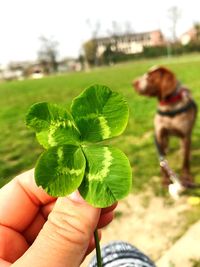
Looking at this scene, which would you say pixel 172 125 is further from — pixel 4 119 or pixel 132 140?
pixel 4 119

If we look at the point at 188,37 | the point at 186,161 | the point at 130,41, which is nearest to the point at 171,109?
the point at 186,161

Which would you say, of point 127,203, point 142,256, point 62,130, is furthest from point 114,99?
point 127,203

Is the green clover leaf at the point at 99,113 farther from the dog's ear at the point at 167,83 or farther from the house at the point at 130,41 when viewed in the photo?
the house at the point at 130,41

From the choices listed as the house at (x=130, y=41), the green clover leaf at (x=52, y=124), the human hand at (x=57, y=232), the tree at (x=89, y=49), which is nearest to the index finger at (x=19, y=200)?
the human hand at (x=57, y=232)

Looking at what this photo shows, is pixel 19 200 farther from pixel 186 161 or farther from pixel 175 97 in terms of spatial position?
pixel 186 161

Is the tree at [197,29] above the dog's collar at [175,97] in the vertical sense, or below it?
below
